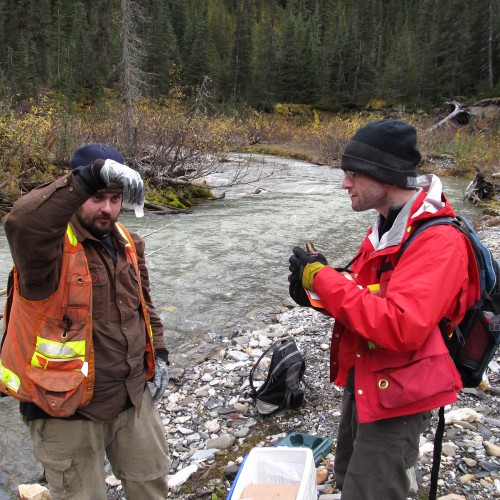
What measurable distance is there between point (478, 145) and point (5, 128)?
831 inches

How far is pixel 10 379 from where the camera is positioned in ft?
7.43

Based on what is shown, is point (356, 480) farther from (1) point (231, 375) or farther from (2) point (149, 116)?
(2) point (149, 116)

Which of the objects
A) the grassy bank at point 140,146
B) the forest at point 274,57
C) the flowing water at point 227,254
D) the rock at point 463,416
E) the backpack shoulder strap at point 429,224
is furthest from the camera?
the forest at point 274,57

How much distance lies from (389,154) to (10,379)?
2031mm

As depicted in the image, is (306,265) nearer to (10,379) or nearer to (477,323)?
(477,323)

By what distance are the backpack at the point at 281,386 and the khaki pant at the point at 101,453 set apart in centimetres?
154

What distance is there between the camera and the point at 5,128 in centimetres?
1191

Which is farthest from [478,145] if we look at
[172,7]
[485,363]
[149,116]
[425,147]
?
[172,7]

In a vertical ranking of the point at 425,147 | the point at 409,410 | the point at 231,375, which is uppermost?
the point at 409,410

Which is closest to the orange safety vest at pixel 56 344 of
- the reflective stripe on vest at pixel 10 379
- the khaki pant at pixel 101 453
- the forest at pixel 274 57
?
the reflective stripe on vest at pixel 10 379

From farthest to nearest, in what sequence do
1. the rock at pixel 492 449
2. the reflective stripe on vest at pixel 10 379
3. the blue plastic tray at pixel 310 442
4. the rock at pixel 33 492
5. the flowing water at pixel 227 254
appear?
the flowing water at pixel 227 254
the blue plastic tray at pixel 310 442
the rock at pixel 492 449
the rock at pixel 33 492
the reflective stripe on vest at pixel 10 379

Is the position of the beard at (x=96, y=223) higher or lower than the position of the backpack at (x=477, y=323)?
higher

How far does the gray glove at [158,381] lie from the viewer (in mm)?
2742

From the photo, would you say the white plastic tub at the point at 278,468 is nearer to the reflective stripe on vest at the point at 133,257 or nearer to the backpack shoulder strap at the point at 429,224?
the reflective stripe on vest at the point at 133,257
